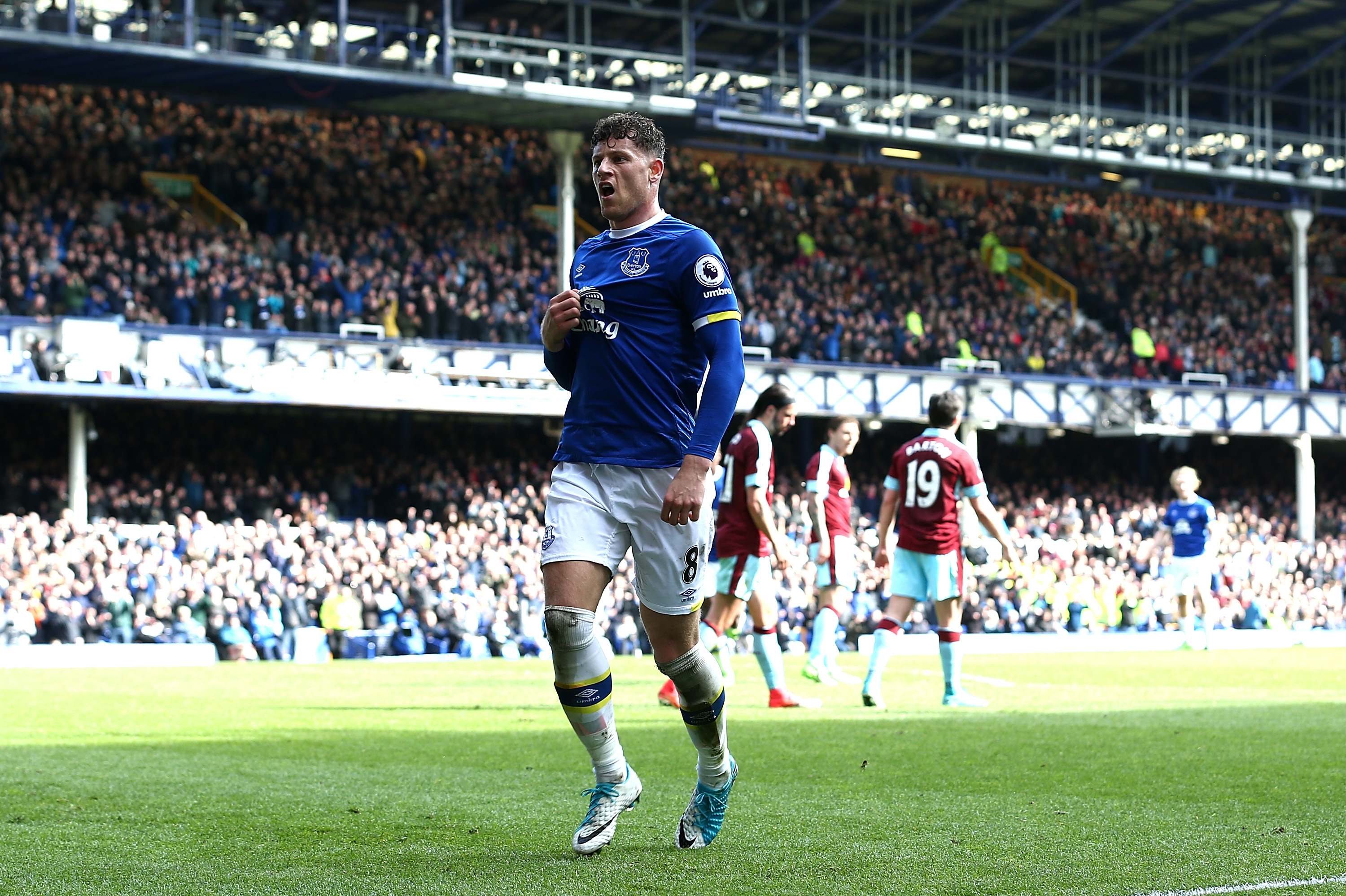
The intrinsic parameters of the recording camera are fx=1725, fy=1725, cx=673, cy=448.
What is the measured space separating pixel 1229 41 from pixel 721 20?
1380 cm

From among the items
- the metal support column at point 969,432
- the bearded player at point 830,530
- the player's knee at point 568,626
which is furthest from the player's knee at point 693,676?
the metal support column at point 969,432

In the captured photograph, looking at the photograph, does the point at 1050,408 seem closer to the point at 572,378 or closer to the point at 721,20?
the point at 721,20

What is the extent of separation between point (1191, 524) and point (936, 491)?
10644mm

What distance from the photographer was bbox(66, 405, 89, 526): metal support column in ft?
91.5

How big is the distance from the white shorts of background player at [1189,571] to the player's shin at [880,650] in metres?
10.8

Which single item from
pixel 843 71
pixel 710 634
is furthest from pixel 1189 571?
pixel 843 71

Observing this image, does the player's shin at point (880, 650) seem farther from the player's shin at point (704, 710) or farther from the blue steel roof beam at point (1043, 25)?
the blue steel roof beam at point (1043, 25)

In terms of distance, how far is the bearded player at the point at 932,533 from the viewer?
12.0m

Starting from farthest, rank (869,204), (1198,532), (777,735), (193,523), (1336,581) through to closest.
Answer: (869,204), (1336,581), (193,523), (1198,532), (777,735)

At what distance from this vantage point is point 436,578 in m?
25.0

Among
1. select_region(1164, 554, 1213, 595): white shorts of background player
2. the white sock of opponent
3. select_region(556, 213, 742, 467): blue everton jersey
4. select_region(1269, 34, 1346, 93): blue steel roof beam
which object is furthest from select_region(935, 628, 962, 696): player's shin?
select_region(1269, 34, 1346, 93): blue steel roof beam

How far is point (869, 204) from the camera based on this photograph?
39.9 metres

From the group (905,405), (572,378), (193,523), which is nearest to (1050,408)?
(905,405)

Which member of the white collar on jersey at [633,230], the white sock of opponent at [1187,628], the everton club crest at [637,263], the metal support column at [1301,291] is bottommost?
the white sock of opponent at [1187,628]
